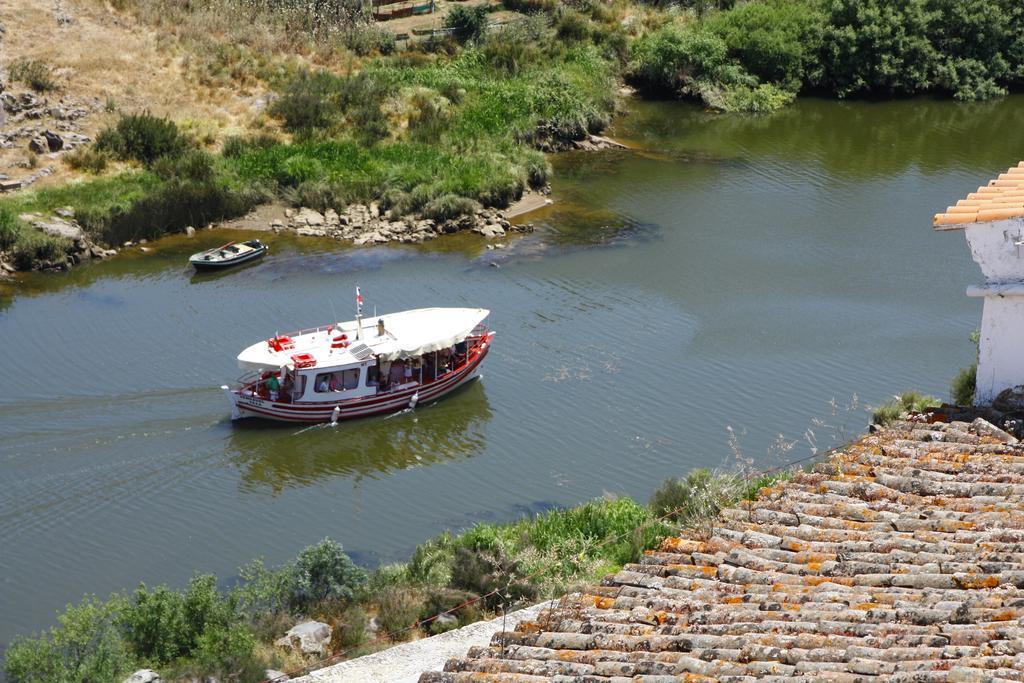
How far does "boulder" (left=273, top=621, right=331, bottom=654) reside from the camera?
2023cm

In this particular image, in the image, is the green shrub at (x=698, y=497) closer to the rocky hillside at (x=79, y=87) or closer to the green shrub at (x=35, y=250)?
the green shrub at (x=35, y=250)

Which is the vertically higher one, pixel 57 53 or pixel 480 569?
pixel 57 53

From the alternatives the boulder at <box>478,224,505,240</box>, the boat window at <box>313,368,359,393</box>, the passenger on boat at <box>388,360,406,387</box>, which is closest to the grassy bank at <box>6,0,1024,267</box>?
the boulder at <box>478,224,505,240</box>

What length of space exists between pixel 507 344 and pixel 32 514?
13320 mm

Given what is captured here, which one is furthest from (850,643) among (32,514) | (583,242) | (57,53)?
(57,53)

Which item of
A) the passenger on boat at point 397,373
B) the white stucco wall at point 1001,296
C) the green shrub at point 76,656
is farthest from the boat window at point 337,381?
the white stucco wall at point 1001,296

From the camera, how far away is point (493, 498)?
1122 inches

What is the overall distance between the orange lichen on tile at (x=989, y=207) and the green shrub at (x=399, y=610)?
1011cm

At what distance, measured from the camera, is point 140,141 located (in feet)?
157

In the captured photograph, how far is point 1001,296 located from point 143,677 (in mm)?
12820

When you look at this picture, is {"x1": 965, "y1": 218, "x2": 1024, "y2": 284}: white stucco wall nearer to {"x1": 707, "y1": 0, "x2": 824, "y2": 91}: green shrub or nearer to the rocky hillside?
the rocky hillside

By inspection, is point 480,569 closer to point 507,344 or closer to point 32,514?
point 32,514

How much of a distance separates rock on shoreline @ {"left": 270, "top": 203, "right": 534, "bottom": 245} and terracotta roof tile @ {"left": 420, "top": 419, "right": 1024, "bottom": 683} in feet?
103

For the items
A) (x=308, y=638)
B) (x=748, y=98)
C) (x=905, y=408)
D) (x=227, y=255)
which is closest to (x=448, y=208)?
(x=227, y=255)
